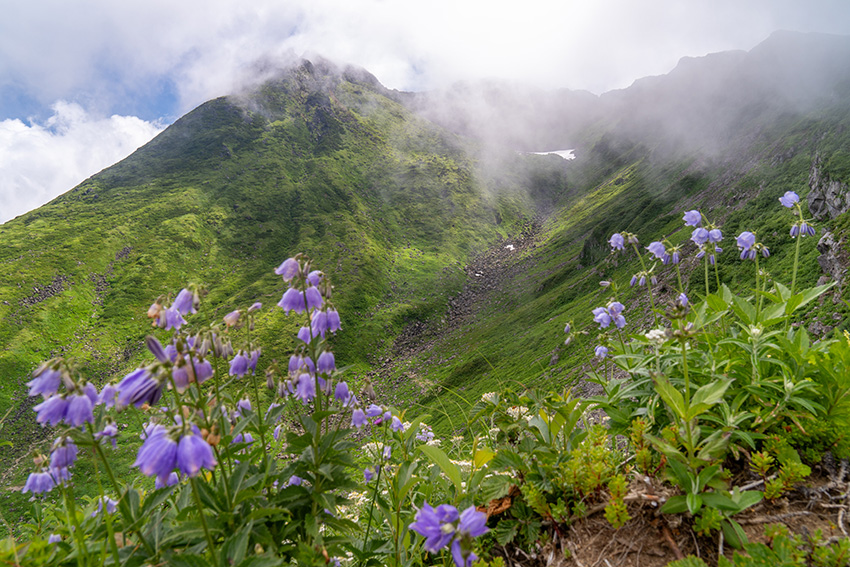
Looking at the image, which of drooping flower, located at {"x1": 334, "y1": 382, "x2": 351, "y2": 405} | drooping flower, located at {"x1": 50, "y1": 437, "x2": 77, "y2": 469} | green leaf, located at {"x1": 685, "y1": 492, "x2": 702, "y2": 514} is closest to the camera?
green leaf, located at {"x1": 685, "y1": 492, "x2": 702, "y2": 514}

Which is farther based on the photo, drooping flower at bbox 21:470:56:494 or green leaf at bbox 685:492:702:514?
drooping flower at bbox 21:470:56:494

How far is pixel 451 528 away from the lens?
2.08 meters

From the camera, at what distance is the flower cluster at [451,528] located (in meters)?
2.03

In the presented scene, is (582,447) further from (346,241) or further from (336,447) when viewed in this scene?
(346,241)

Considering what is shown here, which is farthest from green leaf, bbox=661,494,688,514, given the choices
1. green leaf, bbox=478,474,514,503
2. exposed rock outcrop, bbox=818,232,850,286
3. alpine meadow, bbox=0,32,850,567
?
exposed rock outcrop, bbox=818,232,850,286

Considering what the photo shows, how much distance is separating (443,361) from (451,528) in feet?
333

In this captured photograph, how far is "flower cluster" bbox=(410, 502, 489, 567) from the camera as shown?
2031 millimetres

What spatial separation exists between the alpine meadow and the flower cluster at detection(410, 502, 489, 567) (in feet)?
0.07

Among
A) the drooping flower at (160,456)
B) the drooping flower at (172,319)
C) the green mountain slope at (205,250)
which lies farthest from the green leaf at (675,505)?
the green mountain slope at (205,250)

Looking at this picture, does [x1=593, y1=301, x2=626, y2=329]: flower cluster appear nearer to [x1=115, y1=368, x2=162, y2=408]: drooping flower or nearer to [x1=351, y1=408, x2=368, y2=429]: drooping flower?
[x1=351, y1=408, x2=368, y2=429]: drooping flower

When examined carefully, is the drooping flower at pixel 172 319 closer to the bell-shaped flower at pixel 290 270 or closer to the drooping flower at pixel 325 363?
the bell-shaped flower at pixel 290 270

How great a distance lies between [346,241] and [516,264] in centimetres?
6987

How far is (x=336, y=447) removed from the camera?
146 inches

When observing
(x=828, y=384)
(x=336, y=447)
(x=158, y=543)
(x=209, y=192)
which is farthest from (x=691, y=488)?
(x=209, y=192)
